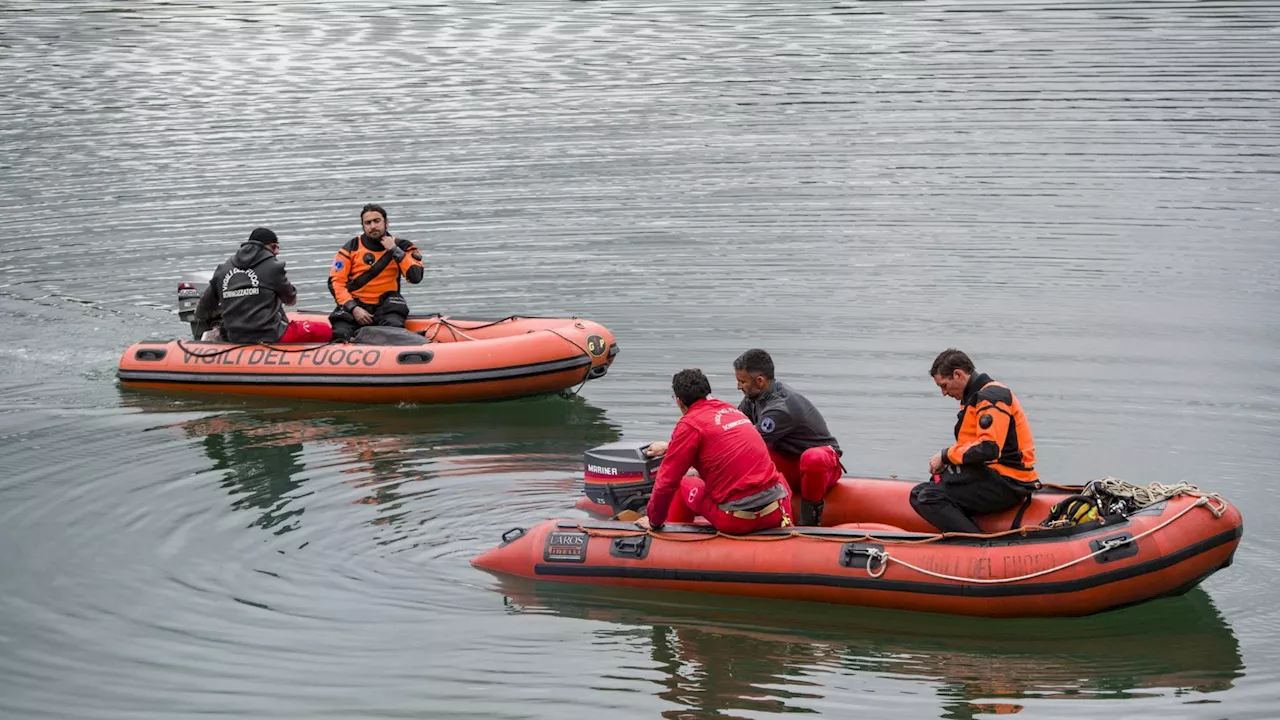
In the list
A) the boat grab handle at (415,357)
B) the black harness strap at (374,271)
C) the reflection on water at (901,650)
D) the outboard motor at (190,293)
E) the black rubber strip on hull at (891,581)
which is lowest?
A: the reflection on water at (901,650)

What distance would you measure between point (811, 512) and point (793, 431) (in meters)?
0.49

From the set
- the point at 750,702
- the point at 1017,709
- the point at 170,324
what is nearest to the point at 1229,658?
the point at 1017,709

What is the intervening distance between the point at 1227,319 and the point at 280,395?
825 centimetres

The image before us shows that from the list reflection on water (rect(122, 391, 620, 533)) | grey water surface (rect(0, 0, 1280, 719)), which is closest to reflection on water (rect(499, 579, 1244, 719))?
grey water surface (rect(0, 0, 1280, 719))

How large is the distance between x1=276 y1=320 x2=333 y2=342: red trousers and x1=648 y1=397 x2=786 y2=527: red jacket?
18.8 ft

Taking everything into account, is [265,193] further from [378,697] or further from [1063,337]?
[378,697]

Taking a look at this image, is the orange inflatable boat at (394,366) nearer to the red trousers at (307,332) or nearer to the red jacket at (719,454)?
the red trousers at (307,332)

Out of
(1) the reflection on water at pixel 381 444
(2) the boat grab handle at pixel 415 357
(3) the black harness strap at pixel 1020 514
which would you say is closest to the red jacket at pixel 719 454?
(3) the black harness strap at pixel 1020 514

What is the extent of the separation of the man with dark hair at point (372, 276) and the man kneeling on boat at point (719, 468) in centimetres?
474

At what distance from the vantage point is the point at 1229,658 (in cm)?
707

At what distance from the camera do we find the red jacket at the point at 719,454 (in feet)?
25.0

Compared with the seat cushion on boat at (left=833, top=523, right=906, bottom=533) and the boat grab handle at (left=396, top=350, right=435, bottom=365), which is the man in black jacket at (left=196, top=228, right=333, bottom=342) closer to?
the boat grab handle at (left=396, top=350, right=435, bottom=365)

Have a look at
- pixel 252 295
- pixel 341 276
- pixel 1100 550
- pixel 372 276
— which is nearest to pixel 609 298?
pixel 372 276

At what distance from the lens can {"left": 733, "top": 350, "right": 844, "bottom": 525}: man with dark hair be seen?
8.12m
